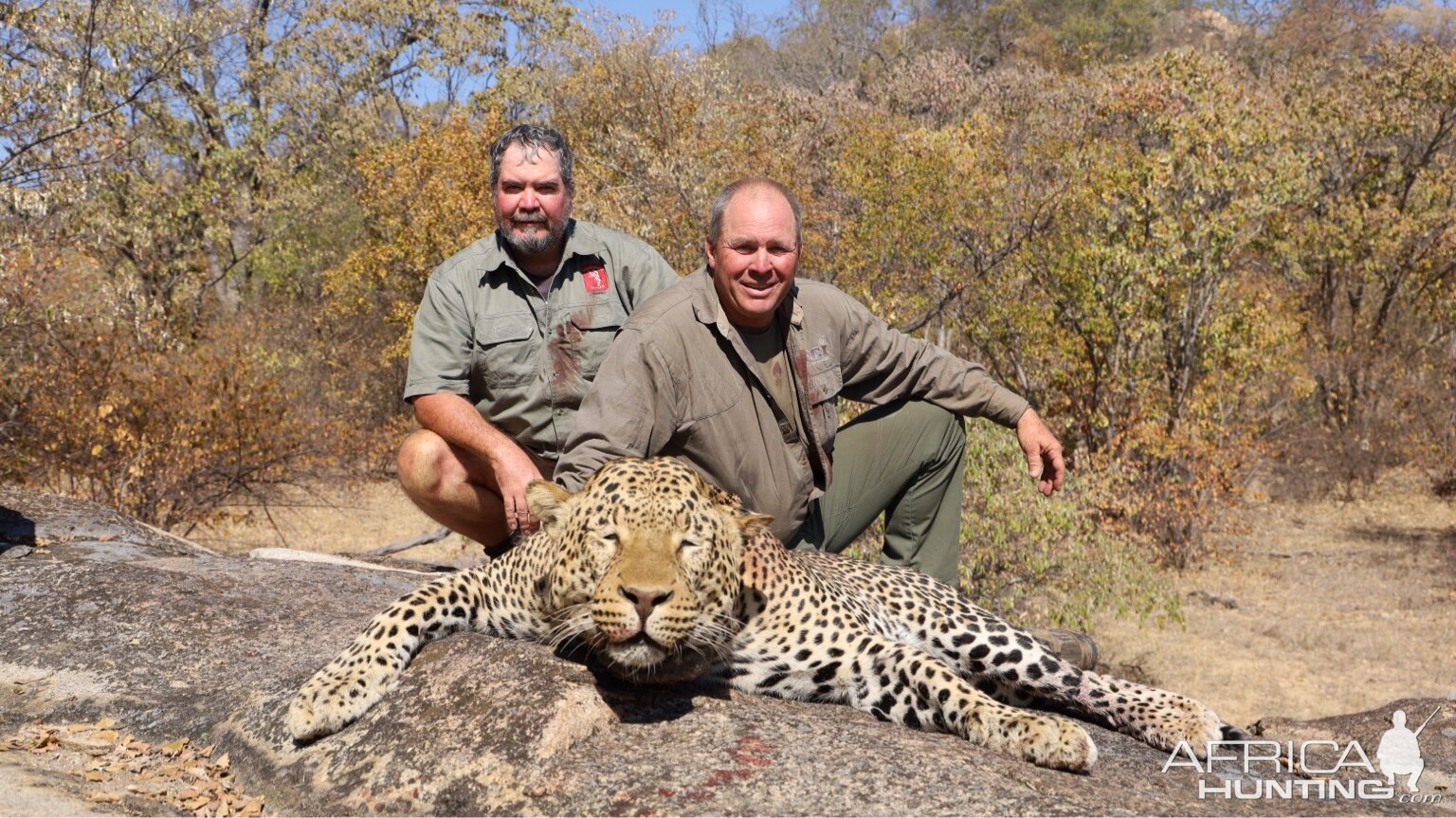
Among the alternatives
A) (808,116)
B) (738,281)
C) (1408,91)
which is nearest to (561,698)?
(738,281)

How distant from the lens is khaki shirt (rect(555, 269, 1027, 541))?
4.86 metres

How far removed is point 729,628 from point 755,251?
5.24 ft

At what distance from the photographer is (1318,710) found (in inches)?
462

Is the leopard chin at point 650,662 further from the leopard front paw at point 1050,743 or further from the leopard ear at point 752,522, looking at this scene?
the leopard front paw at point 1050,743

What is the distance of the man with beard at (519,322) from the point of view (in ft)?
20.7

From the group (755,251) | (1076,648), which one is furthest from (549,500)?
(1076,648)

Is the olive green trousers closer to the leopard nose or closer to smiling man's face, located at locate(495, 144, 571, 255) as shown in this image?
smiling man's face, located at locate(495, 144, 571, 255)

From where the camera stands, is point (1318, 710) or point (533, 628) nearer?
point (533, 628)

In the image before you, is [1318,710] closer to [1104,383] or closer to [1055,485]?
[1104,383]

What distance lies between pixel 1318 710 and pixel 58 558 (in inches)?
413

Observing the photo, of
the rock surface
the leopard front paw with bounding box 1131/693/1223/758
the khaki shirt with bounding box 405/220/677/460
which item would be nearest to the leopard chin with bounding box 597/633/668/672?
the rock surface

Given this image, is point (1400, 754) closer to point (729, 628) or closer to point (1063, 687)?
point (1063, 687)

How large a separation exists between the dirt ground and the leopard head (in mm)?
6892

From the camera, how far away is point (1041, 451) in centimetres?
589
